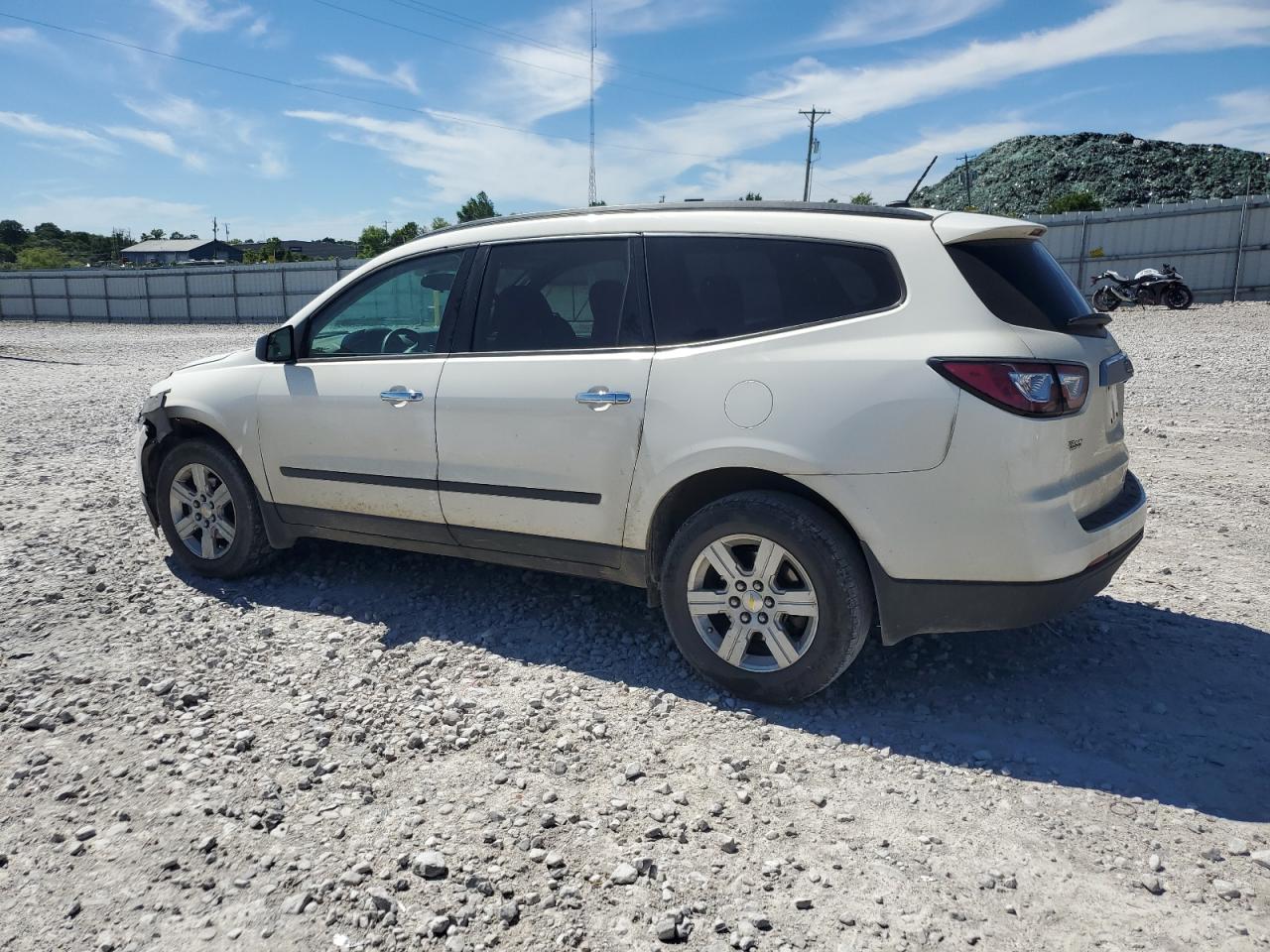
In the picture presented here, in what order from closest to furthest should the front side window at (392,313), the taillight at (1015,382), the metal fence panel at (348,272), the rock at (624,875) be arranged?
the rock at (624,875) < the taillight at (1015,382) < the front side window at (392,313) < the metal fence panel at (348,272)

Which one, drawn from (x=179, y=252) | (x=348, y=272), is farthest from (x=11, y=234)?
(x=348, y=272)

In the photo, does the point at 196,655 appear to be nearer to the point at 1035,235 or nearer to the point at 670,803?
the point at 670,803

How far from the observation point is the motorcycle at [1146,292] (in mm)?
22719

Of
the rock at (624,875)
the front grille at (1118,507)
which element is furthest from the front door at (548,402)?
the front grille at (1118,507)

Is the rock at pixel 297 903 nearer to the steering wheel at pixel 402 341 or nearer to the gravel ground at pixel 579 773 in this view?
the gravel ground at pixel 579 773

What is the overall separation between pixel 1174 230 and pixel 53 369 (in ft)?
91.8

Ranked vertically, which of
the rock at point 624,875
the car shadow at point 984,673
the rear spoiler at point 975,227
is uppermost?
the rear spoiler at point 975,227

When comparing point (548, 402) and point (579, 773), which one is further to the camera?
point (548, 402)

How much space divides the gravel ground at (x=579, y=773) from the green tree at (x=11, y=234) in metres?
129

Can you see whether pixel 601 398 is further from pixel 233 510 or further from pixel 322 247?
pixel 322 247

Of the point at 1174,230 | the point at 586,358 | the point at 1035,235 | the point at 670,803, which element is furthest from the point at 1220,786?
the point at 1174,230

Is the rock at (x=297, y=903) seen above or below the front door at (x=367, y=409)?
below

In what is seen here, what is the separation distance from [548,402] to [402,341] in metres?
1.05

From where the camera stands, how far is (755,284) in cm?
350
